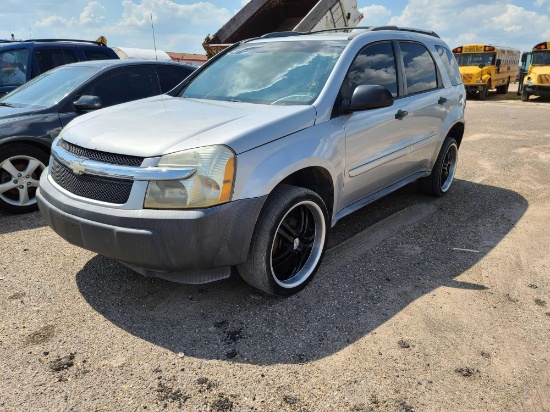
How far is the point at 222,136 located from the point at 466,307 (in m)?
2.05

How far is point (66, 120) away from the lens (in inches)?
194

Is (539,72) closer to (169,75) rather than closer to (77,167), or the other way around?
(169,75)

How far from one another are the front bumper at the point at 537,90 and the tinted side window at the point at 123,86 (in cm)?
1767

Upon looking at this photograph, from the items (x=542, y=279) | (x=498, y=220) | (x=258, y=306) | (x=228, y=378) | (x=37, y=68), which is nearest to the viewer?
(x=228, y=378)

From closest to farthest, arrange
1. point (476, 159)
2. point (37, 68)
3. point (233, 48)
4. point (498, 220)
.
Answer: point (233, 48) → point (498, 220) → point (37, 68) → point (476, 159)

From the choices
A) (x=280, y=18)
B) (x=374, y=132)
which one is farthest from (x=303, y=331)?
(x=280, y=18)

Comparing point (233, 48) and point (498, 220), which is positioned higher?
point (233, 48)

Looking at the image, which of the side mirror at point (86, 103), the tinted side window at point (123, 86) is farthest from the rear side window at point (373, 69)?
the tinted side window at point (123, 86)

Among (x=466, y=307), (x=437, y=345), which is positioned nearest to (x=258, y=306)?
(x=437, y=345)

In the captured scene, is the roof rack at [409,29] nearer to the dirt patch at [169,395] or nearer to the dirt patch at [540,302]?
the dirt patch at [540,302]

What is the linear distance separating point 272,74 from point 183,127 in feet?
3.72

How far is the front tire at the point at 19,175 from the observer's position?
4.64 metres

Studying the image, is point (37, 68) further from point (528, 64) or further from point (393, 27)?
point (528, 64)

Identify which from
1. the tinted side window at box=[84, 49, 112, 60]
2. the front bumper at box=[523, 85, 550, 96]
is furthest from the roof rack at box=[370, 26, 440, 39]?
the front bumper at box=[523, 85, 550, 96]
